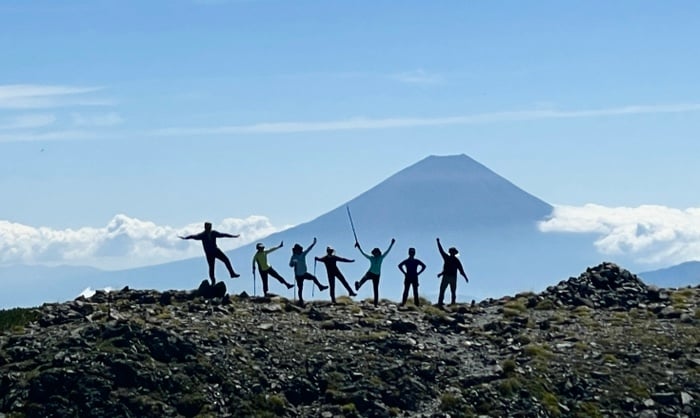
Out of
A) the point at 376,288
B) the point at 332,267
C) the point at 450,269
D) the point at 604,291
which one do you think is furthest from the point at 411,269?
the point at 604,291

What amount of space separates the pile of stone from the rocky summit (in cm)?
289

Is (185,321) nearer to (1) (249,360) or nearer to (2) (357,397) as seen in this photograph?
(1) (249,360)

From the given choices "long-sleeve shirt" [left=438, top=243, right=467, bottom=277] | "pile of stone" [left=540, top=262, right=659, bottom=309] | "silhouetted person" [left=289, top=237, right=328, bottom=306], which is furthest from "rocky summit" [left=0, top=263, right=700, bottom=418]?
"pile of stone" [left=540, top=262, right=659, bottom=309]

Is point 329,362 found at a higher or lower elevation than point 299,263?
lower

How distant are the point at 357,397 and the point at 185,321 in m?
8.26

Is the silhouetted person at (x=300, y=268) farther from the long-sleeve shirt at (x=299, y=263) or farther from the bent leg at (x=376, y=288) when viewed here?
the bent leg at (x=376, y=288)

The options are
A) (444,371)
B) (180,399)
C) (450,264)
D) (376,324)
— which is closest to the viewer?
(180,399)

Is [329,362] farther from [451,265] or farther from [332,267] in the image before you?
[451,265]

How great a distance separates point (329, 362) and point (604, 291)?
53.5 ft

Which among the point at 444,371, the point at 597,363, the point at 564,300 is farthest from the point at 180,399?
the point at 564,300

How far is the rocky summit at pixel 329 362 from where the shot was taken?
42.7 metres

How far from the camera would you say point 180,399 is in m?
42.5

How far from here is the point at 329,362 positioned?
45312mm

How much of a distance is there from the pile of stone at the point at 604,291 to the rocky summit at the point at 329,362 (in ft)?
9.48
